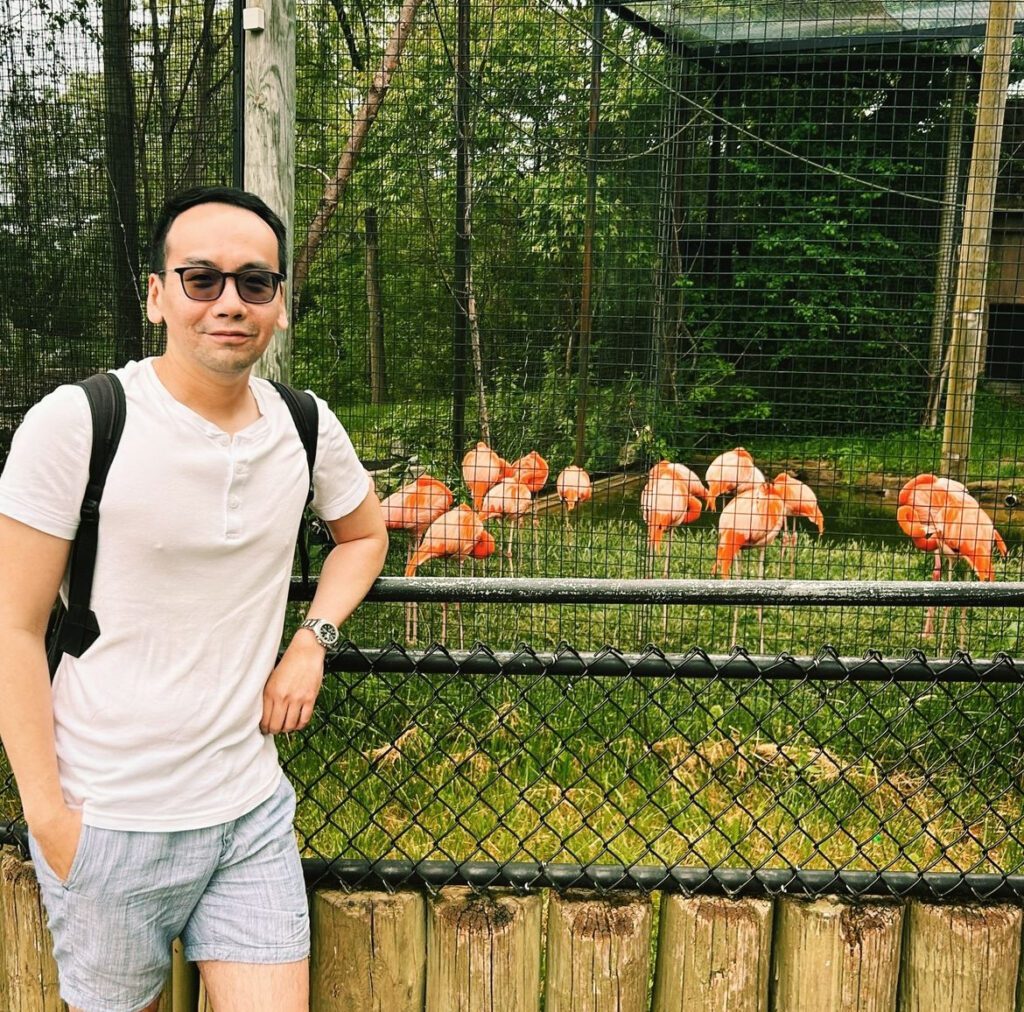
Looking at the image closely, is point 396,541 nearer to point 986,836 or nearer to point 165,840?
point 986,836

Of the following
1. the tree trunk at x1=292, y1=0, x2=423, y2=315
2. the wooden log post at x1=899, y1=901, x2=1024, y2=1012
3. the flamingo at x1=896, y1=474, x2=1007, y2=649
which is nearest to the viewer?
the wooden log post at x1=899, y1=901, x2=1024, y2=1012

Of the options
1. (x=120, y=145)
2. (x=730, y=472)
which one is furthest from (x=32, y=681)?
(x=730, y=472)

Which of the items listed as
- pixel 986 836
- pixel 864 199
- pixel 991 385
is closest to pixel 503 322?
pixel 986 836

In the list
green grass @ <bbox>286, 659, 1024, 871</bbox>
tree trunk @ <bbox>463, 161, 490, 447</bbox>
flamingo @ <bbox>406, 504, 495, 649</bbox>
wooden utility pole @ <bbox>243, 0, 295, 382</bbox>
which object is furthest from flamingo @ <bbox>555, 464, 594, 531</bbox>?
wooden utility pole @ <bbox>243, 0, 295, 382</bbox>

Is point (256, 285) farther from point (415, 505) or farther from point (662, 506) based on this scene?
point (662, 506)

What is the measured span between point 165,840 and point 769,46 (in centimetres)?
697

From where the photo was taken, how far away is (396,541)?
18.1 feet

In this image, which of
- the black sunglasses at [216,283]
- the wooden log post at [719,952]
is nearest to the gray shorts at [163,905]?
the wooden log post at [719,952]

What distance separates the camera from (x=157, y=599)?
52.3 inches

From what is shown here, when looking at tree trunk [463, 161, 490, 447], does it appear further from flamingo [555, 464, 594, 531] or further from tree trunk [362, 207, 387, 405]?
flamingo [555, 464, 594, 531]

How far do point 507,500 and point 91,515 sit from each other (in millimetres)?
3782

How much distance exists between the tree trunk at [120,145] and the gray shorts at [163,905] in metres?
2.21

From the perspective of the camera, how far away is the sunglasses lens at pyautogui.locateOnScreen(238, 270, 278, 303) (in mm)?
1364

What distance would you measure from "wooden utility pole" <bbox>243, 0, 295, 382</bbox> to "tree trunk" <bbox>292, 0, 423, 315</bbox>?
92 cm
